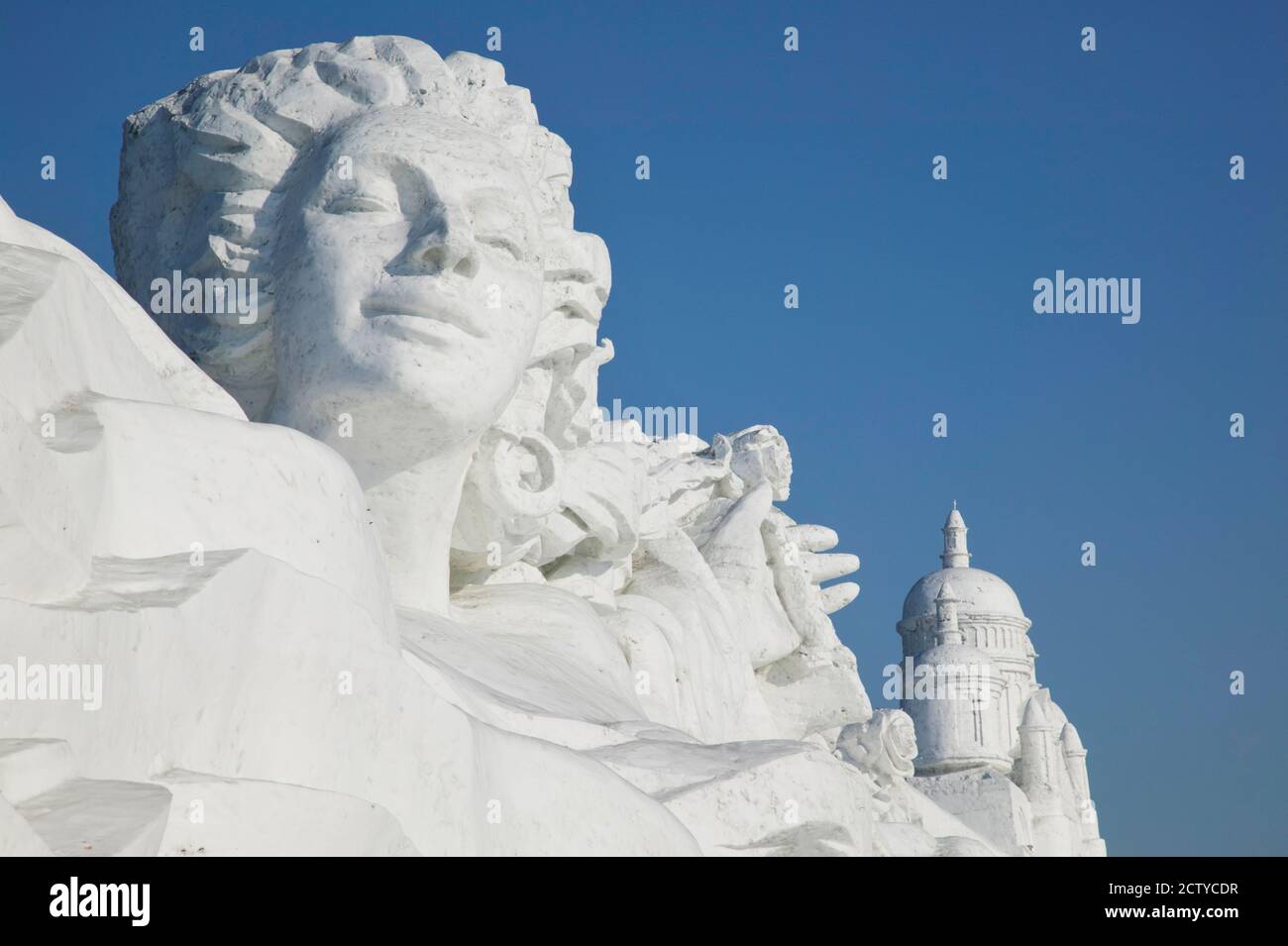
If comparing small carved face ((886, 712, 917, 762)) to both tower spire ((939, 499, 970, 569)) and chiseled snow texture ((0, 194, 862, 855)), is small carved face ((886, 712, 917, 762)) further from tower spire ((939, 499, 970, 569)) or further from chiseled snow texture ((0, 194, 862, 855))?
tower spire ((939, 499, 970, 569))

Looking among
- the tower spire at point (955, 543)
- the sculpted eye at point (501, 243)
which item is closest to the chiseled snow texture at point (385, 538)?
the sculpted eye at point (501, 243)

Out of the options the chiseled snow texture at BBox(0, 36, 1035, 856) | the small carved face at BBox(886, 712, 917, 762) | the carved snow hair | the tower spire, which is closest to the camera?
the chiseled snow texture at BBox(0, 36, 1035, 856)

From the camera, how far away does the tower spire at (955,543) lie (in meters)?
36.8

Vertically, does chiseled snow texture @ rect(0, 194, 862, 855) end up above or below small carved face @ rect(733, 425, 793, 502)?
below

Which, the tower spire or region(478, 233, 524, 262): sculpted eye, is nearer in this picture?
region(478, 233, 524, 262): sculpted eye

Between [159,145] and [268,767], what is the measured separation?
9.47 ft

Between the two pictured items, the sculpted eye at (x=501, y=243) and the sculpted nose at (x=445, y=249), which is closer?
the sculpted nose at (x=445, y=249)

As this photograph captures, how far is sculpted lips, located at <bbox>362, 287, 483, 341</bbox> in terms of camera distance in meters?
4.80

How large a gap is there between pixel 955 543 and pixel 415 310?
32.9 m

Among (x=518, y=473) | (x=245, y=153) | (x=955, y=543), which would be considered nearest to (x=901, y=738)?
(x=518, y=473)

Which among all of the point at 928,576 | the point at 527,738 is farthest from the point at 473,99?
the point at 928,576

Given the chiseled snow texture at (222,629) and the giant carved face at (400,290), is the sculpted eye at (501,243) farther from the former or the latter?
the chiseled snow texture at (222,629)

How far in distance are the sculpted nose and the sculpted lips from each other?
8 cm

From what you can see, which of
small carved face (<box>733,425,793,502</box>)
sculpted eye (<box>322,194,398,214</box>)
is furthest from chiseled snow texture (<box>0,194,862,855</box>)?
small carved face (<box>733,425,793,502</box>)
